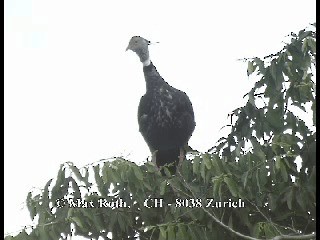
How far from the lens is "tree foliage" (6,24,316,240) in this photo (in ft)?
11.6

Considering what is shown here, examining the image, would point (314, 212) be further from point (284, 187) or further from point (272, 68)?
point (272, 68)

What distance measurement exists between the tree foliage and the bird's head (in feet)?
3.66

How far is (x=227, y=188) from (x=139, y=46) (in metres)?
1.58

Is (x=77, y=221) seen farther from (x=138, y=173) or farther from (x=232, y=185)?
(x=232, y=185)

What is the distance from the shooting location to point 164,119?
4609mm

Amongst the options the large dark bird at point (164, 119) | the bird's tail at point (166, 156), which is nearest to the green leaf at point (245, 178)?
the large dark bird at point (164, 119)

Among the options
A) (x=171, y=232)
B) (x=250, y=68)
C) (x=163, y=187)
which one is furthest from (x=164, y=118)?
(x=171, y=232)

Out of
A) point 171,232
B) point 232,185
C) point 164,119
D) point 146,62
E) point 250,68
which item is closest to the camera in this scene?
point 171,232

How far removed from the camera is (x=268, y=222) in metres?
3.42

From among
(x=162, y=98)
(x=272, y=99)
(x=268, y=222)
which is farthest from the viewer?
(x=162, y=98)

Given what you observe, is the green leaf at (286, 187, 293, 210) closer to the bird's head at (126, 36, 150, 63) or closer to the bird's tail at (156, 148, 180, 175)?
the bird's tail at (156, 148, 180, 175)

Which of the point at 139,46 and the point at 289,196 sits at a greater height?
the point at 139,46
